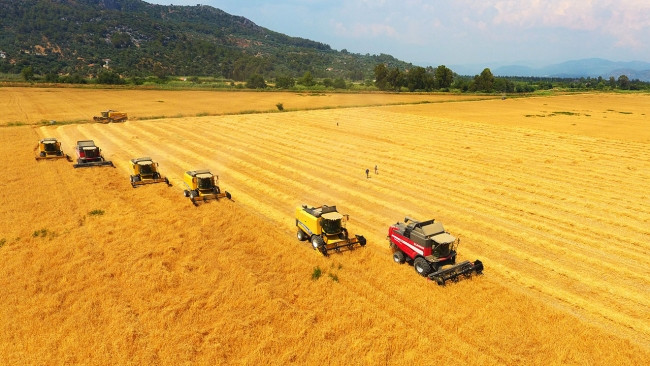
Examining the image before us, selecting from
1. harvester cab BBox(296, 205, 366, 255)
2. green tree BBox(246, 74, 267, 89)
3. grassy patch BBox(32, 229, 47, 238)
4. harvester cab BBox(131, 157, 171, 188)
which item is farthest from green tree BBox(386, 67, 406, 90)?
grassy patch BBox(32, 229, 47, 238)

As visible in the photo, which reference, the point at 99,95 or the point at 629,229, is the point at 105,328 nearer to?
the point at 629,229

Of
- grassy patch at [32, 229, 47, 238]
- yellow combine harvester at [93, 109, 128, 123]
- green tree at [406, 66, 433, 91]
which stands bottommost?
grassy patch at [32, 229, 47, 238]

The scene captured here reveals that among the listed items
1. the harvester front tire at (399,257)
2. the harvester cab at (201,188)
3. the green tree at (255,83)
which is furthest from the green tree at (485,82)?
the harvester front tire at (399,257)

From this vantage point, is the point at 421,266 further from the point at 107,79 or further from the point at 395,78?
the point at 107,79

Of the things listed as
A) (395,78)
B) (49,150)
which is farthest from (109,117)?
(395,78)

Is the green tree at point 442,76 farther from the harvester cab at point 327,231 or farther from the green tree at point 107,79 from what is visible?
the harvester cab at point 327,231

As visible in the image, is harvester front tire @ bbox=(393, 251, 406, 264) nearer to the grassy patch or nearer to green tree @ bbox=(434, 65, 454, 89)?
the grassy patch
